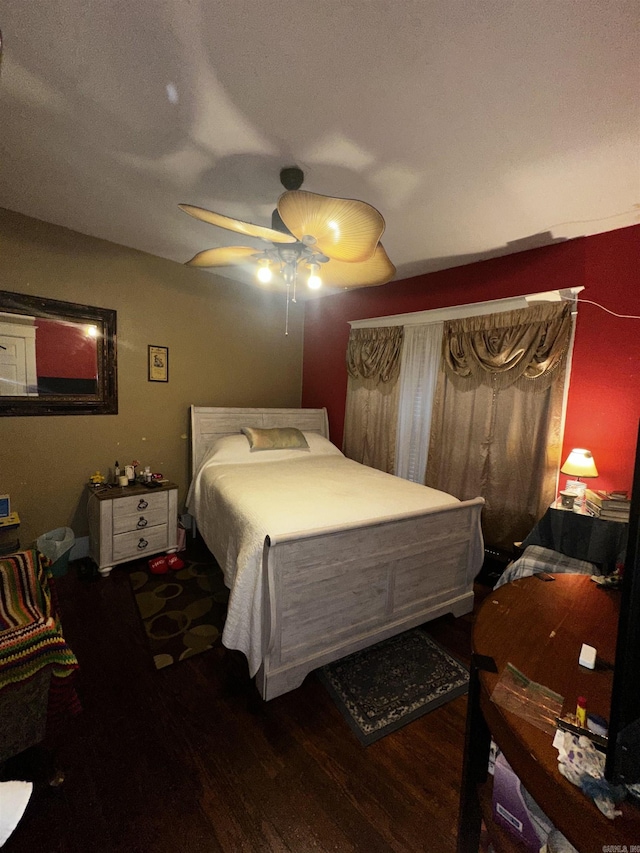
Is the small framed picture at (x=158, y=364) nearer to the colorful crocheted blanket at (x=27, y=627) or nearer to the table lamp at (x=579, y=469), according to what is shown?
the colorful crocheted blanket at (x=27, y=627)

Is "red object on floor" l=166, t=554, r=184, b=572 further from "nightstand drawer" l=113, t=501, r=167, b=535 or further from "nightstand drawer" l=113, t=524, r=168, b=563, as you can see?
"nightstand drawer" l=113, t=501, r=167, b=535

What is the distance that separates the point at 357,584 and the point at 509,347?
2.08m

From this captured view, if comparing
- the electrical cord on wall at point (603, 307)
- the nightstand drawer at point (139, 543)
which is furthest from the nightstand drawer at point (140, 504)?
the electrical cord on wall at point (603, 307)

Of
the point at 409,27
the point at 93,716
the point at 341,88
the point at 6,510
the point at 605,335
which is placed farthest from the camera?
the point at 6,510

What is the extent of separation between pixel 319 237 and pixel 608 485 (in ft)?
7.99

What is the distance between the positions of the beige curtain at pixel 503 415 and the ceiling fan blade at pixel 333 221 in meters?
1.55

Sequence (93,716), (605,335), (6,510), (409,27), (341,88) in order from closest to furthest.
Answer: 1. (409,27)
2. (341,88)
3. (93,716)
4. (605,335)
5. (6,510)

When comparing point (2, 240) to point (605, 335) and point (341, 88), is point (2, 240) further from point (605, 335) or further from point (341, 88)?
point (605, 335)

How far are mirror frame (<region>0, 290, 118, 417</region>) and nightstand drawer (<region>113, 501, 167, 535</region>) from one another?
0.90 metres

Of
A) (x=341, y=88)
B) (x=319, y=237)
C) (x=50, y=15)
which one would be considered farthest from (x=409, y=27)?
(x=50, y=15)

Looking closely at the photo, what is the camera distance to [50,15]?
112cm

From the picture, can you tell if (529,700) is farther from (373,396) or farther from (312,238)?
(373,396)

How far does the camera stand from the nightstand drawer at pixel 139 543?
9.00 ft

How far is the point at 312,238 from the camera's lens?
164cm
